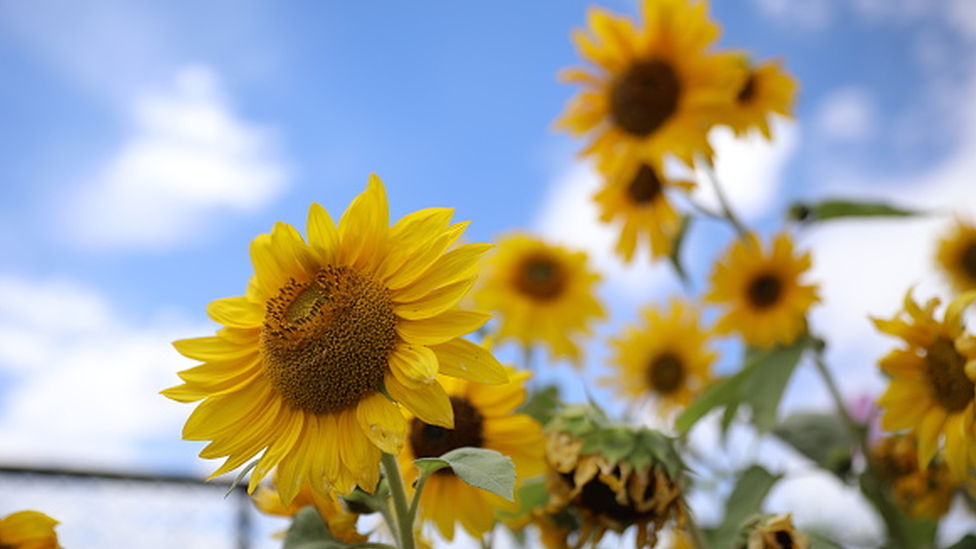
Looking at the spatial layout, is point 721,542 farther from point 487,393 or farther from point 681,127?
point 681,127

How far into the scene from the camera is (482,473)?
559mm

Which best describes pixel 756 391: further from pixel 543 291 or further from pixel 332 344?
pixel 543 291

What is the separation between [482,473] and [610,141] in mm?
922

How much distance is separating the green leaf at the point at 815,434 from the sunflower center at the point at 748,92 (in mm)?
472

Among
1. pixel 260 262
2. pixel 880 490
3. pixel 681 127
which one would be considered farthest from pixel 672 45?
pixel 260 262

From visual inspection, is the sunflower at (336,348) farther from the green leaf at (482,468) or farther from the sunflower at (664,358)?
the sunflower at (664,358)

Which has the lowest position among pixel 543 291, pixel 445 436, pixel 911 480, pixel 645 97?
pixel 911 480

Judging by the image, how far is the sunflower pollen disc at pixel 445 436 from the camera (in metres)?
0.78

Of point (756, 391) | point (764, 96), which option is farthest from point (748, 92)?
point (756, 391)

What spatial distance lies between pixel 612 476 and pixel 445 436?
138 mm

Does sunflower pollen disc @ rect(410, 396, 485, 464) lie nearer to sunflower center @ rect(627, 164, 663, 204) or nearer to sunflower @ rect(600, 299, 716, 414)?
sunflower center @ rect(627, 164, 663, 204)

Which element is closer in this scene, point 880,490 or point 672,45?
point 880,490

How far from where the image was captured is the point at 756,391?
1.14 m

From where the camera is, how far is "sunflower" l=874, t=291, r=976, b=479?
2.64 feet
